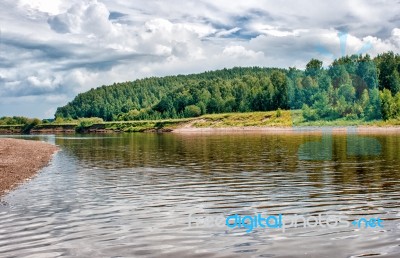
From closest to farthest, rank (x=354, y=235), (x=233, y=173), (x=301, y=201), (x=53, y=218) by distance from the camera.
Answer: (x=354, y=235) → (x=53, y=218) → (x=301, y=201) → (x=233, y=173)

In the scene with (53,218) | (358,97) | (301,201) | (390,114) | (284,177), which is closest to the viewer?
(53,218)

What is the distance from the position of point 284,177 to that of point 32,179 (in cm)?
2115

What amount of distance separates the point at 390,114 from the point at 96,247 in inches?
6073

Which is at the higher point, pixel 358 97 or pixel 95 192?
pixel 358 97

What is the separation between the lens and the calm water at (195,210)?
16344 mm

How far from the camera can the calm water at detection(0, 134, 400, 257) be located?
643 inches

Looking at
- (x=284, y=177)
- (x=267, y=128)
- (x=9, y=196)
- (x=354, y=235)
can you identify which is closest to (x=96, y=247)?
(x=354, y=235)

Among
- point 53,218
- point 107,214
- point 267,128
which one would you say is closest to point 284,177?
point 107,214

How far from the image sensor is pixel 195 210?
23.4 m

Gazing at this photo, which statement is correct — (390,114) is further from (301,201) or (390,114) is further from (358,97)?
(301,201)

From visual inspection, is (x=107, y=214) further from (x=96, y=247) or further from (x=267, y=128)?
(x=267, y=128)

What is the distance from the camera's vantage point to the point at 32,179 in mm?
38188

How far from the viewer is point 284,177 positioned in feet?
118

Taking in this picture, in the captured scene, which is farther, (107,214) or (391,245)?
(107,214)
